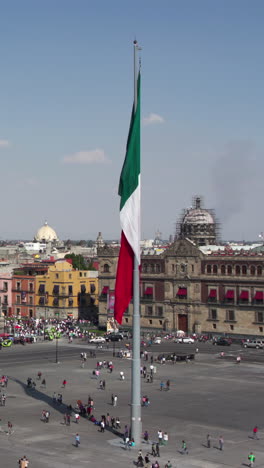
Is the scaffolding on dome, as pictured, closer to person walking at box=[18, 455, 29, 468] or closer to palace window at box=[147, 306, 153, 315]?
palace window at box=[147, 306, 153, 315]

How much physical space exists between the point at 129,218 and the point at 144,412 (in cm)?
1873

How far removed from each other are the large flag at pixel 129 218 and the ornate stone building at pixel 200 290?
59.0m

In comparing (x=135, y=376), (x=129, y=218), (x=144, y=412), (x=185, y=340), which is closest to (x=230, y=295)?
(x=185, y=340)

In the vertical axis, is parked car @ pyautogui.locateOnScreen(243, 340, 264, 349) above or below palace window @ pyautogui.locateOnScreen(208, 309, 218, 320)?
below

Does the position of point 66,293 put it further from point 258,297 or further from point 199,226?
point 258,297

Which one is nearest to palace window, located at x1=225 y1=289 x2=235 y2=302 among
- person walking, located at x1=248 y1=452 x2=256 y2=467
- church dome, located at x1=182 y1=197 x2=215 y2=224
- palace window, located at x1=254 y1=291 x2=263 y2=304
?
palace window, located at x1=254 y1=291 x2=263 y2=304

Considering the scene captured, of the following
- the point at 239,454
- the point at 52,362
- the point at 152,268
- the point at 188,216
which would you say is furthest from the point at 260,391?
the point at 188,216

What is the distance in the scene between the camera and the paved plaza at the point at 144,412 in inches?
1893

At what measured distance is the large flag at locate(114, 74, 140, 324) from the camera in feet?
167

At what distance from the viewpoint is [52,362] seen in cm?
9112

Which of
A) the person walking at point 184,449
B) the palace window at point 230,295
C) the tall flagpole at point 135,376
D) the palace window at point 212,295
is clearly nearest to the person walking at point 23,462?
the tall flagpole at point 135,376

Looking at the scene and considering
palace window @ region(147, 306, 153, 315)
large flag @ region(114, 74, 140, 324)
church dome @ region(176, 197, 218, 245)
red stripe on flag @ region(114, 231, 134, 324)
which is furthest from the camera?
church dome @ region(176, 197, 218, 245)

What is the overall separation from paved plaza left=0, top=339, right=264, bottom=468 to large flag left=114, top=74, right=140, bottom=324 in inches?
353

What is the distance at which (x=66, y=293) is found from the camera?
13712 centimetres
